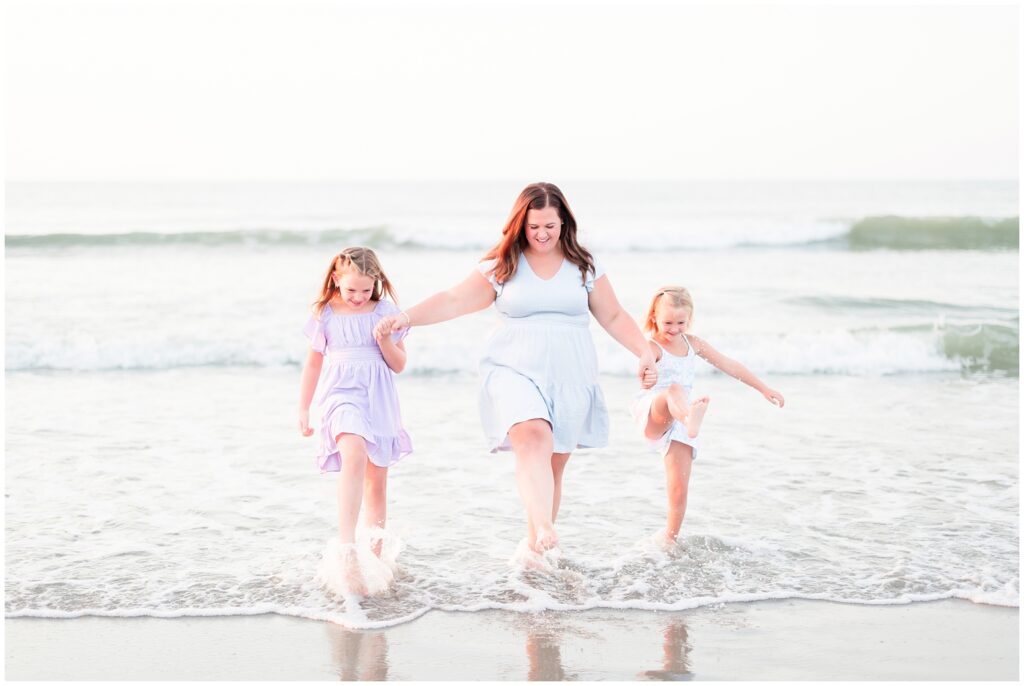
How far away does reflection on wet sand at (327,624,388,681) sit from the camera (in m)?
3.81

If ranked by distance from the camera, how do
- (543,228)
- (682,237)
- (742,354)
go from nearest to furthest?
(543,228) < (742,354) < (682,237)

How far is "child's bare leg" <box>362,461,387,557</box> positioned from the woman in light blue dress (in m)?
0.55

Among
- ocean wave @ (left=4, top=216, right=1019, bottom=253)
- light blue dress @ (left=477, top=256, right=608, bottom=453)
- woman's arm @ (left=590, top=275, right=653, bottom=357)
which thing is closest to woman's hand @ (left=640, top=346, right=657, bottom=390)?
woman's arm @ (left=590, top=275, right=653, bottom=357)

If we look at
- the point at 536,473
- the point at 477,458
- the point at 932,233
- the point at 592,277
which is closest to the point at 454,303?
the point at 592,277

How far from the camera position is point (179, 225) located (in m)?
23.5

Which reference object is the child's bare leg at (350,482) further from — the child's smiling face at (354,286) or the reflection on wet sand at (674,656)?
the reflection on wet sand at (674,656)

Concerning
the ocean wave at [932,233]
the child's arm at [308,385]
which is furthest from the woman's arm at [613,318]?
the ocean wave at [932,233]

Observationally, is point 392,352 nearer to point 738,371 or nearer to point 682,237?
point 738,371

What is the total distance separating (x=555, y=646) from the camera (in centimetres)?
403

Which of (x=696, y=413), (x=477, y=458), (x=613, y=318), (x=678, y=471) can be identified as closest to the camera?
(x=696, y=413)

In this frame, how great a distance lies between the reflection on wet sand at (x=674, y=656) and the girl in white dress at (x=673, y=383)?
100 cm

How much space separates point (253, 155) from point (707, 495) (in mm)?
24400

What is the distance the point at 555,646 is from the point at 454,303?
1.65m

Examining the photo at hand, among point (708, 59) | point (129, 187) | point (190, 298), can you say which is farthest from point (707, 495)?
point (129, 187)
